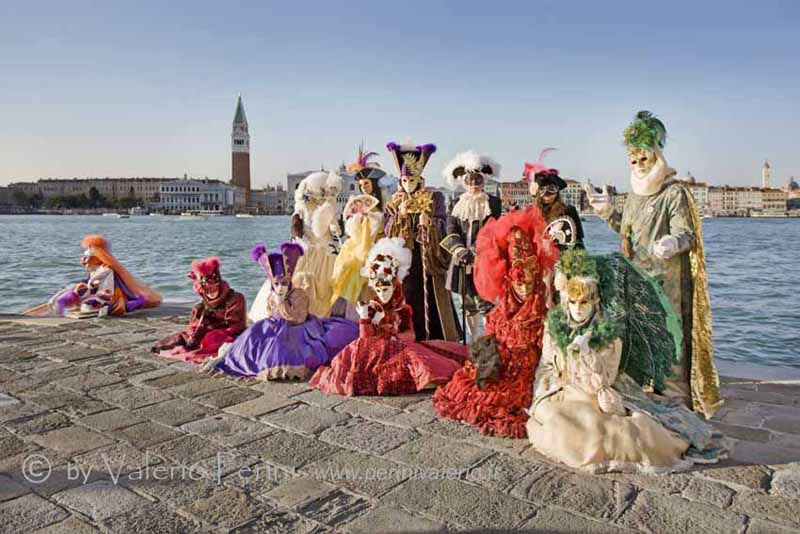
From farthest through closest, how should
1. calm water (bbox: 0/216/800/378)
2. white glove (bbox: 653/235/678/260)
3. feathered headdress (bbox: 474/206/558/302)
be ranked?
calm water (bbox: 0/216/800/378)
feathered headdress (bbox: 474/206/558/302)
white glove (bbox: 653/235/678/260)

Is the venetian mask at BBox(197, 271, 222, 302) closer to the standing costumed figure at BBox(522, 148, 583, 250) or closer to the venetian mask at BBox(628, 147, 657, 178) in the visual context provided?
the standing costumed figure at BBox(522, 148, 583, 250)

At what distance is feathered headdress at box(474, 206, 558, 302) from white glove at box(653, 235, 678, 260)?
1.93 ft

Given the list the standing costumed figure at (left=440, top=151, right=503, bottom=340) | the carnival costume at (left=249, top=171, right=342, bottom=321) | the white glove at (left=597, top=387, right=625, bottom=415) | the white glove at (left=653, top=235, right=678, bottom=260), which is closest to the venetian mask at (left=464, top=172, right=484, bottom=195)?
the standing costumed figure at (left=440, top=151, right=503, bottom=340)

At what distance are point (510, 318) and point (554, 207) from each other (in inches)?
33.9

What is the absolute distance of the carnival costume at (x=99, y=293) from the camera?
7719mm

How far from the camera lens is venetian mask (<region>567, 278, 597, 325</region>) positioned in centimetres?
336

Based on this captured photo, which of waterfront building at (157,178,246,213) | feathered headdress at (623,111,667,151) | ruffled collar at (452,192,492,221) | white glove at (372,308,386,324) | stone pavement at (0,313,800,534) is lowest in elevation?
stone pavement at (0,313,800,534)

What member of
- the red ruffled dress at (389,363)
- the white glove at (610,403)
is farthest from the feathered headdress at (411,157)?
the white glove at (610,403)

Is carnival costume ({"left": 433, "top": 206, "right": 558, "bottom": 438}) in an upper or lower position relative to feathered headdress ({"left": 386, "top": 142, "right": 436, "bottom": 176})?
lower

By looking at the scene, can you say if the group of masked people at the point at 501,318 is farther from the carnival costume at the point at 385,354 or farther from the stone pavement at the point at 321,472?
the stone pavement at the point at 321,472

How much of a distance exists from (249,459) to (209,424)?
0.66 meters

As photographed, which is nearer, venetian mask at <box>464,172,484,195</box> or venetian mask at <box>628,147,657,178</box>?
venetian mask at <box>628,147,657,178</box>

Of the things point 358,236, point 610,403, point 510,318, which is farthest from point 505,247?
point 358,236

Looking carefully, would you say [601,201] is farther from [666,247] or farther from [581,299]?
[581,299]
